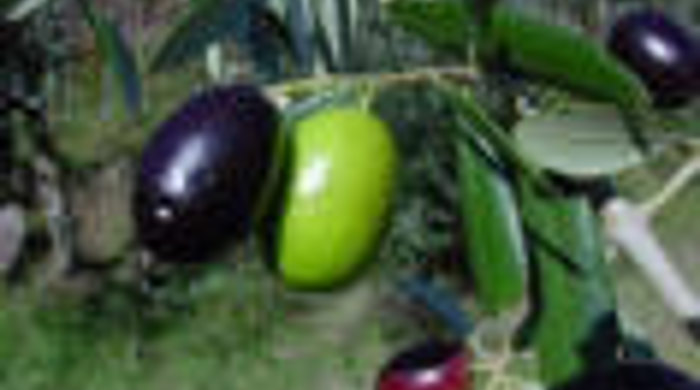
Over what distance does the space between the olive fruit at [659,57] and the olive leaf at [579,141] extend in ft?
0.36

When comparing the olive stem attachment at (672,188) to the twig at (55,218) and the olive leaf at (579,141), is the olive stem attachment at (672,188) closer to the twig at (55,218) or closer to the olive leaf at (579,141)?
the olive leaf at (579,141)

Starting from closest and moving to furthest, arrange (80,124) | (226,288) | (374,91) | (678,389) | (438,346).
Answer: (678,389) < (374,91) < (438,346) < (226,288) < (80,124)

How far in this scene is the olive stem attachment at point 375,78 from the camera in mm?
598

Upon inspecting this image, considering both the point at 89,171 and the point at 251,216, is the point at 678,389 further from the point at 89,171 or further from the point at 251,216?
the point at 89,171

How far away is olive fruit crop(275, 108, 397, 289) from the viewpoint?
649mm

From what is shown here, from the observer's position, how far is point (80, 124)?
21.8 feet

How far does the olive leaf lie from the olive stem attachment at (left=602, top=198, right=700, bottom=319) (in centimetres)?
2

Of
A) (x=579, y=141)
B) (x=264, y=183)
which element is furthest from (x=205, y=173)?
(x=579, y=141)

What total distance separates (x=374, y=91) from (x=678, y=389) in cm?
18

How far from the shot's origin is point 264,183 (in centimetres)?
62

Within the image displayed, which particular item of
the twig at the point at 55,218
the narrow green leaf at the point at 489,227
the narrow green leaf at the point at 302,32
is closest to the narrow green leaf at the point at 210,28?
the narrow green leaf at the point at 302,32

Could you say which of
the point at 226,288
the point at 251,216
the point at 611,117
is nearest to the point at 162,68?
the point at 251,216

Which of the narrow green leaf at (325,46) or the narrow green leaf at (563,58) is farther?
the narrow green leaf at (325,46)

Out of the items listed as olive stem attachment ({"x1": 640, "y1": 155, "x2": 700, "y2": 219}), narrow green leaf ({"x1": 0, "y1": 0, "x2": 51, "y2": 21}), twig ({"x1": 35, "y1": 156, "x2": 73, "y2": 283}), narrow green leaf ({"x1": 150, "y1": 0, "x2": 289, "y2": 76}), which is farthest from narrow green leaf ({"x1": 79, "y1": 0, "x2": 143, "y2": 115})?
twig ({"x1": 35, "y1": 156, "x2": 73, "y2": 283})
